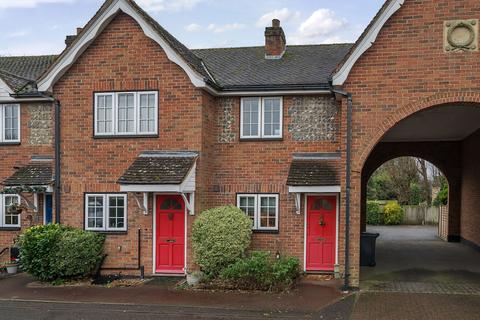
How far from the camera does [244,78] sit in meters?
14.5

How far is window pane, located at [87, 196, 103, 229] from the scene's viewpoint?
13.8 metres

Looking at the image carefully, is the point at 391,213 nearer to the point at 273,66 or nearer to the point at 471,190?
the point at 471,190

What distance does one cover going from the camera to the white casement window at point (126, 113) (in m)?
13.5

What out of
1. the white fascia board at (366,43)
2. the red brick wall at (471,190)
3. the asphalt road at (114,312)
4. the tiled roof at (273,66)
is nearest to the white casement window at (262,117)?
the tiled roof at (273,66)

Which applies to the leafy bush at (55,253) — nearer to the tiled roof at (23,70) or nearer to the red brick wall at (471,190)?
the tiled roof at (23,70)

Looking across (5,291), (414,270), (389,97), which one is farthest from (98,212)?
(414,270)

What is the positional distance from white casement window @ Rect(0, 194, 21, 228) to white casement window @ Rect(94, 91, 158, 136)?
3.70m

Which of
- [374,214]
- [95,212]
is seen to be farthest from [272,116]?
[374,214]

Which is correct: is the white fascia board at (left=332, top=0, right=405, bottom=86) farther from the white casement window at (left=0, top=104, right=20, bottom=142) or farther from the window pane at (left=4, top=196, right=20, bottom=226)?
the window pane at (left=4, top=196, right=20, bottom=226)

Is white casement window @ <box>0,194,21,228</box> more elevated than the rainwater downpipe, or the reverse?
the rainwater downpipe

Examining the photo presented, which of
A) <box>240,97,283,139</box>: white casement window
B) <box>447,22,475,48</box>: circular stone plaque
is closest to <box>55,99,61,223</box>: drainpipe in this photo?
<box>240,97,283,139</box>: white casement window

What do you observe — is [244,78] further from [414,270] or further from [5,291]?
[5,291]

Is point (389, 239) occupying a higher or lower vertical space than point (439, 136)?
lower

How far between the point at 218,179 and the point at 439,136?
1057 centimetres
